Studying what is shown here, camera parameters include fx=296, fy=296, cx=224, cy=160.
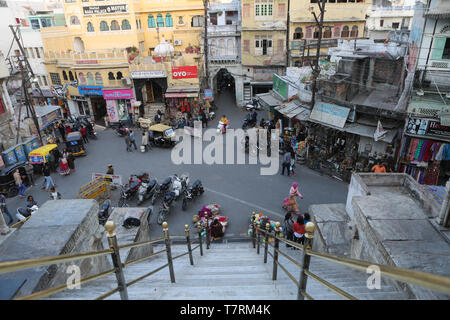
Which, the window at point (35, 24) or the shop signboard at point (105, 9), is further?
the window at point (35, 24)

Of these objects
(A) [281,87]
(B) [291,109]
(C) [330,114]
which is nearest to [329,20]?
(A) [281,87]

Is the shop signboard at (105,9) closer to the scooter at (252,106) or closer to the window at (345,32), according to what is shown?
the scooter at (252,106)

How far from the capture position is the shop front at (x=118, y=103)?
1000 inches

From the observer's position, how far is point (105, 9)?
2839cm

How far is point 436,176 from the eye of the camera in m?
13.9

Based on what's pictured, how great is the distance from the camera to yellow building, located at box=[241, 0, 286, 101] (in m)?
27.3

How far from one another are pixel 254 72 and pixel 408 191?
2358 centimetres

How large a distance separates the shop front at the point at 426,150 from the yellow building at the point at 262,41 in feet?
56.2

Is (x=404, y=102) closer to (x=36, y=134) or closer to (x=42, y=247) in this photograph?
(x=42, y=247)

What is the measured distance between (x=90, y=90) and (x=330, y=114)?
819 inches

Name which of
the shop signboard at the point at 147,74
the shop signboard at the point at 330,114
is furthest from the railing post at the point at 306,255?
the shop signboard at the point at 147,74

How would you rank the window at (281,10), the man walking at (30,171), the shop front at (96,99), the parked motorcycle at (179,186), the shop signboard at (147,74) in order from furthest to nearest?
the window at (281,10) < the shop front at (96,99) < the shop signboard at (147,74) < the man walking at (30,171) < the parked motorcycle at (179,186)

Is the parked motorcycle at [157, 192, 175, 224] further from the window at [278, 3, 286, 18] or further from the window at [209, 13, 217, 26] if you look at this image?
the window at [209, 13, 217, 26]

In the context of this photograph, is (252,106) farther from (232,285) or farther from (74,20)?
(232,285)
